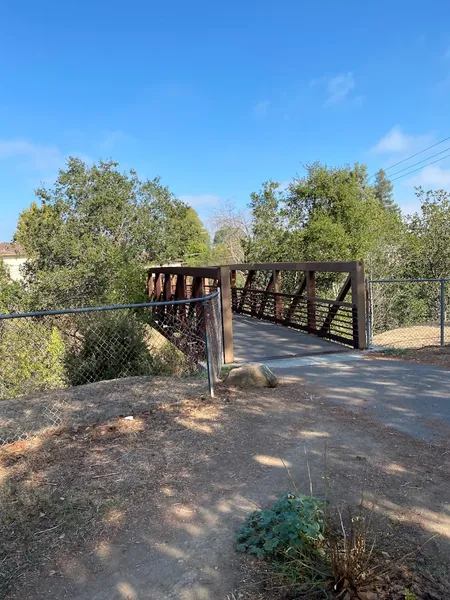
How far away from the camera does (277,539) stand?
2172 mm

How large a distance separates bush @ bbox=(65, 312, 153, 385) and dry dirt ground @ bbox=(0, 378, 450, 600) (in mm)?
3617

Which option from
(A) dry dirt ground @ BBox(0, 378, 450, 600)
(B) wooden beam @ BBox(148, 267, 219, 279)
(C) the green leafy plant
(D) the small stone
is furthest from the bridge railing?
(D) the small stone

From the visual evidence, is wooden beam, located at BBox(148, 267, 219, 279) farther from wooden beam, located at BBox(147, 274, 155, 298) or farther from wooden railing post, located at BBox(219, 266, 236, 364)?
wooden beam, located at BBox(147, 274, 155, 298)

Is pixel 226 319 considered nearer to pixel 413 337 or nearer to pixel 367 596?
pixel 367 596

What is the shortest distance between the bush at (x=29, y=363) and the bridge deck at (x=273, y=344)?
3.64 metres

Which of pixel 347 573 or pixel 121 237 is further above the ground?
pixel 121 237

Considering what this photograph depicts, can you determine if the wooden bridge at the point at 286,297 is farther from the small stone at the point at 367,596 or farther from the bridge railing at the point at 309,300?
the small stone at the point at 367,596

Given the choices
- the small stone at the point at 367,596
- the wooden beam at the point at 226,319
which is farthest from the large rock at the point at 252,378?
the small stone at the point at 367,596

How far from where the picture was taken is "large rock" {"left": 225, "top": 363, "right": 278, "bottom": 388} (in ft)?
17.6

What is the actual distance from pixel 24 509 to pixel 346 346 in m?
6.53

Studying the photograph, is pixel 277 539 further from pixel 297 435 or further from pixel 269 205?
pixel 269 205

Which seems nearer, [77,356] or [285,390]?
[285,390]

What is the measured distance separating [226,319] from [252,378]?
2.01 meters

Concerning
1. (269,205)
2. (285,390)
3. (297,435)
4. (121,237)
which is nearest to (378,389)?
(285,390)
